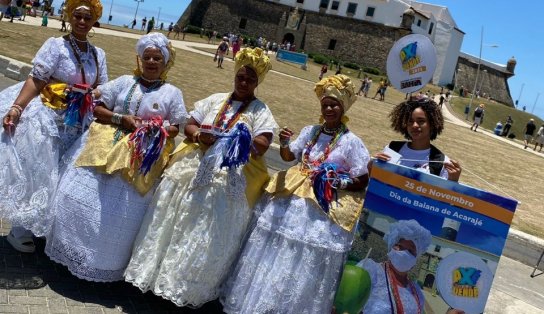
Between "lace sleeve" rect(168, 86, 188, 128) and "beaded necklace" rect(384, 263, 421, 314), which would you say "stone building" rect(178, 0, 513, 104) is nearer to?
"lace sleeve" rect(168, 86, 188, 128)

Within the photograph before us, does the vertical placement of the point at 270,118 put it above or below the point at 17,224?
above

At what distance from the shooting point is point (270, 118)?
414 cm

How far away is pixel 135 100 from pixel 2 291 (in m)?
1.70

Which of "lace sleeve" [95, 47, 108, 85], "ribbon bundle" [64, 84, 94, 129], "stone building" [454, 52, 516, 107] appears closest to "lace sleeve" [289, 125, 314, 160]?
A: "ribbon bundle" [64, 84, 94, 129]

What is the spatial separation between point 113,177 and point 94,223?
38 centimetres

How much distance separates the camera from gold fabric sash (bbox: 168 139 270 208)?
4.06m

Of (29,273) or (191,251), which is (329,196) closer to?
(191,251)

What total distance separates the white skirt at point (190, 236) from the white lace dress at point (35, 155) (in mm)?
845

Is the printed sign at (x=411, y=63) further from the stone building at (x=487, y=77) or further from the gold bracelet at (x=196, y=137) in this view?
the stone building at (x=487, y=77)

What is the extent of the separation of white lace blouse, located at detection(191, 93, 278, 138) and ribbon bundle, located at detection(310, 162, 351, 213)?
539 millimetres

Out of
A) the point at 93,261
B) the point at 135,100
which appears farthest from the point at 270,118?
the point at 93,261

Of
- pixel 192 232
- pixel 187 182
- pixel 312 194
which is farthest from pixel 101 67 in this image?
pixel 312 194

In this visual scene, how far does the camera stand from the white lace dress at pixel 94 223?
398cm

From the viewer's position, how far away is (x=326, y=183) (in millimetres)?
3859
